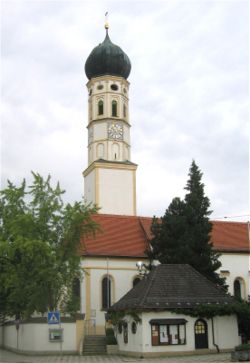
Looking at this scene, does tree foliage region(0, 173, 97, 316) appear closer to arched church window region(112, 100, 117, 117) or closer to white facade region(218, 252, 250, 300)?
white facade region(218, 252, 250, 300)

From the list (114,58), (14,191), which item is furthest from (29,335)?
(114,58)

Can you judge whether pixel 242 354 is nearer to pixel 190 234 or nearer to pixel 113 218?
pixel 190 234

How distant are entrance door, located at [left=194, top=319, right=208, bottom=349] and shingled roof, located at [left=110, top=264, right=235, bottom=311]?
1248mm

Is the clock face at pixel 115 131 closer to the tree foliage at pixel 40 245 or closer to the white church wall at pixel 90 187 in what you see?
the white church wall at pixel 90 187

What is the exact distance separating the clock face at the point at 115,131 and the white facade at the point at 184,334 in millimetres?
25684

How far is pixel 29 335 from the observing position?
37406 millimetres

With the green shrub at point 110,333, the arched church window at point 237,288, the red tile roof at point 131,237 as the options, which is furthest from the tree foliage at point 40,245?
the arched church window at point 237,288

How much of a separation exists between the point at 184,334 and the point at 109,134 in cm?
2835

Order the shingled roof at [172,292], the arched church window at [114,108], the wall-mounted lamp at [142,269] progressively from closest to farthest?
the shingled roof at [172,292], the wall-mounted lamp at [142,269], the arched church window at [114,108]

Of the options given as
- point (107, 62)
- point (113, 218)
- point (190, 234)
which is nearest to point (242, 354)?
point (190, 234)

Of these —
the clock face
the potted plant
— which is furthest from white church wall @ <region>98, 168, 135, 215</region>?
the potted plant

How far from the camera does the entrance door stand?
3516cm

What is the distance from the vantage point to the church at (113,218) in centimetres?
4609

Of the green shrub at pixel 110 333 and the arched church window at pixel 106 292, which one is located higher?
the arched church window at pixel 106 292
